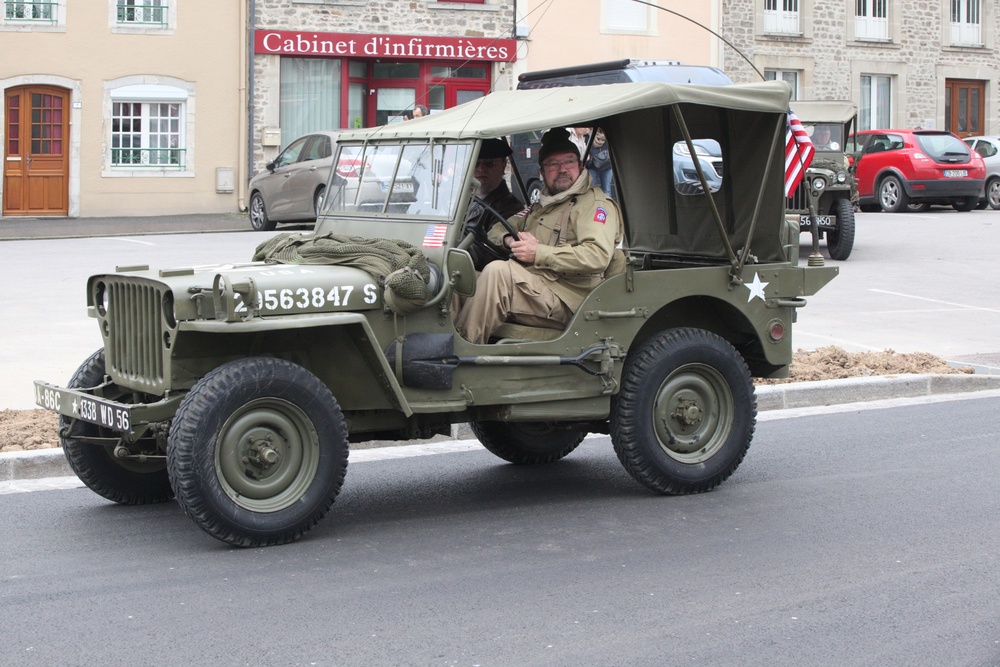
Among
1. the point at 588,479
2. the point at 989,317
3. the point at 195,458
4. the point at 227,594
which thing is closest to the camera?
the point at 227,594

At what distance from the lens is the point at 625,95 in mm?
6918

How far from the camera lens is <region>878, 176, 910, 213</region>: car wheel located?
2750 cm

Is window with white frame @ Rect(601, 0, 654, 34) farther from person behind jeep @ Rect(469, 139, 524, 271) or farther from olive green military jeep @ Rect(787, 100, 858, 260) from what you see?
person behind jeep @ Rect(469, 139, 524, 271)

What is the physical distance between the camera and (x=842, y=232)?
18.5 metres

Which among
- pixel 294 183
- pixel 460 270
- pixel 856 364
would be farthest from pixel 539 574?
pixel 294 183

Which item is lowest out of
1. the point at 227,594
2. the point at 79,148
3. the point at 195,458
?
the point at 227,594

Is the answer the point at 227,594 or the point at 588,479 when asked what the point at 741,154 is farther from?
the point at 227,594

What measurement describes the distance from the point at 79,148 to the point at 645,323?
21.2 metres

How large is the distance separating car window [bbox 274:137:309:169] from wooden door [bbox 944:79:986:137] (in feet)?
68.2

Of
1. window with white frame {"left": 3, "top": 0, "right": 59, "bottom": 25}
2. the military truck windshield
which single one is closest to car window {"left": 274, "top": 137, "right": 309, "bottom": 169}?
window with white frame {"left": 3, "top": 0, "right": 59, "bottom": 25}

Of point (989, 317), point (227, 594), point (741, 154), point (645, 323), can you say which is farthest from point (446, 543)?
point (989, 317)

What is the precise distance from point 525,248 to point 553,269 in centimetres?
17

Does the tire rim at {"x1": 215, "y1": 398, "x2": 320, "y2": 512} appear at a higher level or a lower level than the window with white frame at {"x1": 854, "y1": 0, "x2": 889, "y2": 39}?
lower

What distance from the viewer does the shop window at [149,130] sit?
26.9 metres
